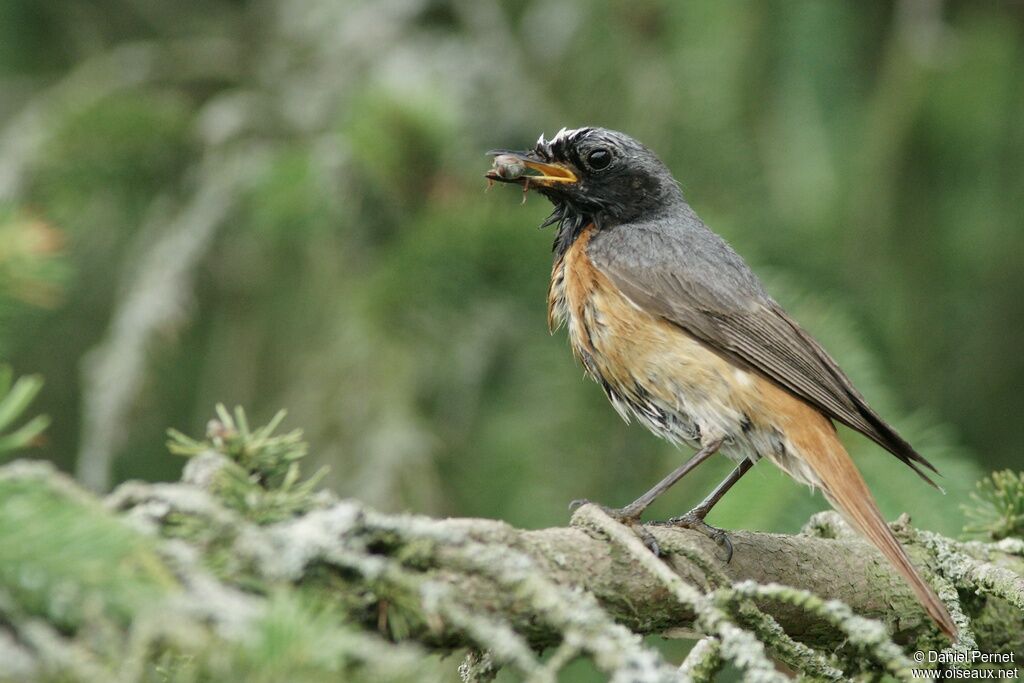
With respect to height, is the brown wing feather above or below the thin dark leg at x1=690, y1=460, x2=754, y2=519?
above

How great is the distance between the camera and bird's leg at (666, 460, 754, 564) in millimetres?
2689

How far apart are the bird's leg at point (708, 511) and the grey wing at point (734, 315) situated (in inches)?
13.6

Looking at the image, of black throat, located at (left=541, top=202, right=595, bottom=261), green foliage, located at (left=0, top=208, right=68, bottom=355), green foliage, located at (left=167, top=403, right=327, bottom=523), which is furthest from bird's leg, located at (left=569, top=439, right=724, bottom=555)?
green foliage, located at (left=0, top=208, right=68, bottom=355)

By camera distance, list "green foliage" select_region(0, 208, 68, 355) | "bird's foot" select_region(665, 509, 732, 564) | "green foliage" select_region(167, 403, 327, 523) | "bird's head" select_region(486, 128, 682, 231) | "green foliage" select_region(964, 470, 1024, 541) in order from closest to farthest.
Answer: "green foliage" select_region(167, 403, 327, 523) → "green foliage" select_region(0, 208, 68, 355) → "bird's foot" select_region(665, 509, 732, 564) → "green foliage" select_region(964, 470, 1024, 541) → "bird's head" select_region(486, 128, 682, 231)

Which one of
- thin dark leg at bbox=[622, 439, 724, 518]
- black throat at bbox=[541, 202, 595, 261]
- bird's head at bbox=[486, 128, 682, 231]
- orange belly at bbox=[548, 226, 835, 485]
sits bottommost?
thin dark leg at bbox=[622, 439, 724, 518]

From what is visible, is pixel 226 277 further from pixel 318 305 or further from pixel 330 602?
pixel 330 602

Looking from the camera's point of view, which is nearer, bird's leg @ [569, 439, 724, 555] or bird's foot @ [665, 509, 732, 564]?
bird's leg @ [569, 439, 724, 555]

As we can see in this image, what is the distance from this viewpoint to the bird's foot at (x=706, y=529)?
266 cm

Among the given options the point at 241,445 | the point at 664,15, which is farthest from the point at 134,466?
the point at 241,445

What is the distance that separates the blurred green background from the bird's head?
288mm

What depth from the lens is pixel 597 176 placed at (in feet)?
13.4

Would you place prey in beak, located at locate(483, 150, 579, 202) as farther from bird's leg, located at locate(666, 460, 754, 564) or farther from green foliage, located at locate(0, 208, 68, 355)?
green foliage, located at locate(0, 208, 68, 355)

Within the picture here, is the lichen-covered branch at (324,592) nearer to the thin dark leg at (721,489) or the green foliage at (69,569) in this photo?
the green foliage at (69,569)

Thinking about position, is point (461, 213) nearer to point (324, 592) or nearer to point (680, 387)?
point (680, 387)
